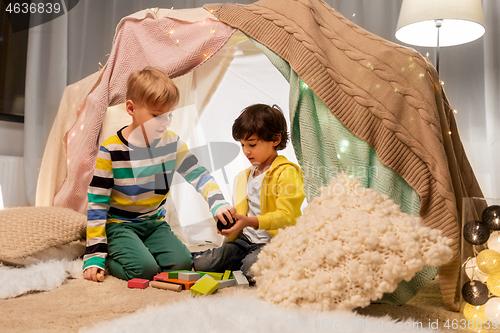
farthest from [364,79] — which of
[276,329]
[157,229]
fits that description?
[157,229]

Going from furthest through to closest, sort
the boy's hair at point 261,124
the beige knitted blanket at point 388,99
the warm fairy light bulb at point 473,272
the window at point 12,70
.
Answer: the window at point 12,70 < the boy's hair at point 261,124 < the beige knitted blanket at point 388,99 < the warm fairy light bulb at point 473,272

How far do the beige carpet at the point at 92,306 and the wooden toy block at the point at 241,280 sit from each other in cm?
3

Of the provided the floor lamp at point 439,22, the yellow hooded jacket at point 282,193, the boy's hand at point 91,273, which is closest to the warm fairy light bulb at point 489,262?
the yellow hooded jacket at point 282,193

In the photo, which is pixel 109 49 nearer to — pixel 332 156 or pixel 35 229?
pixel 35 229

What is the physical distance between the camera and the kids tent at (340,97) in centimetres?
79

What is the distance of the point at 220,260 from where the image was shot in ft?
3.39

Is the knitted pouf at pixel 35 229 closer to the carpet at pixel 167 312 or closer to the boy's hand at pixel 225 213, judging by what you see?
the carpet at pixel 167 312

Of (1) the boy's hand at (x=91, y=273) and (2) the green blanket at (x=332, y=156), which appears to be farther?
(1) the boy's hand at (x=91, y=273)

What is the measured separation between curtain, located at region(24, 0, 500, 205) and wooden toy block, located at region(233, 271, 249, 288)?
138 centimetres

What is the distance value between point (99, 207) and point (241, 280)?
44 cm

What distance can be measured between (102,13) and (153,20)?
108 cm

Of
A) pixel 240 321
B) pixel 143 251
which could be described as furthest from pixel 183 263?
pixel 240 321

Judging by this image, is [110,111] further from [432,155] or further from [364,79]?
[432,155]

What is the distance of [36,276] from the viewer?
0.83 metres
